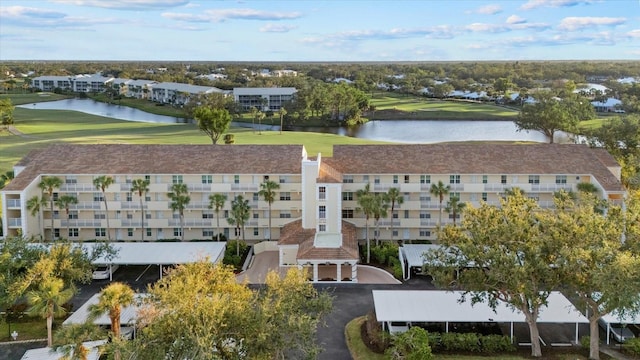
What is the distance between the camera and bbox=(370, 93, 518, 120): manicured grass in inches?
6139

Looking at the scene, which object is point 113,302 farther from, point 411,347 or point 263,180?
point 263,180

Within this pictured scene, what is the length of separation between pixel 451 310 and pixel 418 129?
351ft

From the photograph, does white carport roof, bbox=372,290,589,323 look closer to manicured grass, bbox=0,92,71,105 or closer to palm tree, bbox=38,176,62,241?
palm tree, bbox=38,176,62,241

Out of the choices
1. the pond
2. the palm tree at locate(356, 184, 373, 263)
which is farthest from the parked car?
the pond

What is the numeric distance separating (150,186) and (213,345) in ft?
103

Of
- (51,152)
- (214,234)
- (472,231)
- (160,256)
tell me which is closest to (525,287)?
(472,231)

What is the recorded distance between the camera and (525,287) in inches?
1185

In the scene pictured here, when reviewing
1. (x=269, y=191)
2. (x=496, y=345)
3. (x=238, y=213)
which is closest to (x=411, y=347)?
(x=496, y=345)

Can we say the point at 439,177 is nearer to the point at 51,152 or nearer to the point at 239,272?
the point at 239,272

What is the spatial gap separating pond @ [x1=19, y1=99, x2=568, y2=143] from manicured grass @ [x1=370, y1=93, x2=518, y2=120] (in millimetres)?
3370

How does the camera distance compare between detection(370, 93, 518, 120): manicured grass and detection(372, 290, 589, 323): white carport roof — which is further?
detection(370, 93, 518, 120): manicured grass

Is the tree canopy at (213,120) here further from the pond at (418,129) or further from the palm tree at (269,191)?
the palm tree at (269,191)

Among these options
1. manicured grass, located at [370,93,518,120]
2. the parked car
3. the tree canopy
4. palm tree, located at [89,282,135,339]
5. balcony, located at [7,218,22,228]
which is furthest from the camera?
manicured grass, located at [370,93,518,120]

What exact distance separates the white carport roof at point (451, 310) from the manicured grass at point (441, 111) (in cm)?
12017
